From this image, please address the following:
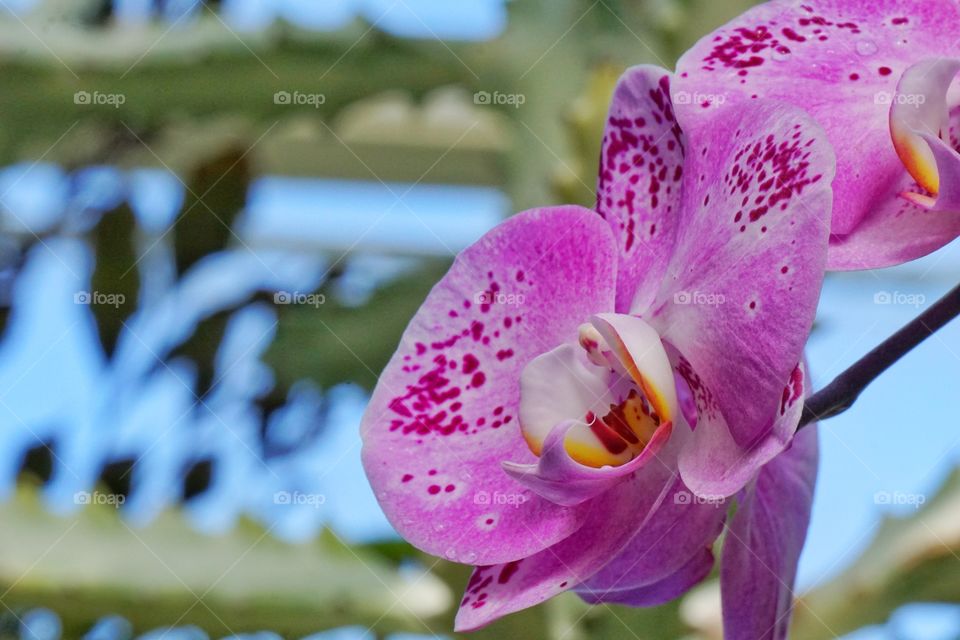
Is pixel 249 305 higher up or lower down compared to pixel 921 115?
lower down

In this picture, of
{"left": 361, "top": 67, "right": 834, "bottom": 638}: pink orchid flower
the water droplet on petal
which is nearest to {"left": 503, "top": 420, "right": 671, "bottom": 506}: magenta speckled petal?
{"left": 361, "top": 67, "right": 834, "bottom": 638}: pink orchid flower

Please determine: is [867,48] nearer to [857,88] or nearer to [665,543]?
[857,88]

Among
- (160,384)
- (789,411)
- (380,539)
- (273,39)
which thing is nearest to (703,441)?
(789,411)

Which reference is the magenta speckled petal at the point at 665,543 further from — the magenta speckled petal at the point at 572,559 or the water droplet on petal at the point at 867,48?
the water droplet on petal at the point at 867,48

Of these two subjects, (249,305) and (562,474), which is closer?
(562,474)

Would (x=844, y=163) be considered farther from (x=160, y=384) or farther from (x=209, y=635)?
(x=160, y=384)

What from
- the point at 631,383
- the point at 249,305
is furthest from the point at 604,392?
the point at 249,305

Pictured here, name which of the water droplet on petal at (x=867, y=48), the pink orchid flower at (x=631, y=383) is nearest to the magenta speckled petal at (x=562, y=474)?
the pink orchid flower at (x=631, y=383)
